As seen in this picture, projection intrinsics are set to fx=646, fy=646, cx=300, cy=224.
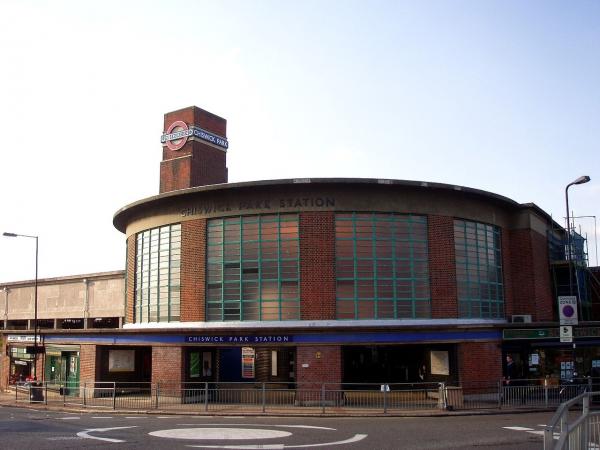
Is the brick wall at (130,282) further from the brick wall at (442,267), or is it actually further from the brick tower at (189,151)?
the brick wall at (442,267)

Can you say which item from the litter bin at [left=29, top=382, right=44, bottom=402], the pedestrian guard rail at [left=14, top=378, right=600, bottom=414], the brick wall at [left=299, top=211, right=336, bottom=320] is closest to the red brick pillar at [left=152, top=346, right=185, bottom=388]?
the pedestrian guard rail at [left=14, top=378, right=600, bottom=414]

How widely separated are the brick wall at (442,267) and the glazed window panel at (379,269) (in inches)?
14.3

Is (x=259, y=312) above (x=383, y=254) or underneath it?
underneath

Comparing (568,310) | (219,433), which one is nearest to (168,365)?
(219,433)

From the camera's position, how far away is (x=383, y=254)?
107ft

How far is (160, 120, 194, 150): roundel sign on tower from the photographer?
44.8 meters

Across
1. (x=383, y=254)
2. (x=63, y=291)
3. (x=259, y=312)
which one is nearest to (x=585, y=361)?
(x=383, y=254)

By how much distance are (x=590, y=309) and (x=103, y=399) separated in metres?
34.2

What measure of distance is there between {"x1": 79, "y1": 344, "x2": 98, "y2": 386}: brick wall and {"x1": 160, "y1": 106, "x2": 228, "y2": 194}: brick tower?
13008 millimetres

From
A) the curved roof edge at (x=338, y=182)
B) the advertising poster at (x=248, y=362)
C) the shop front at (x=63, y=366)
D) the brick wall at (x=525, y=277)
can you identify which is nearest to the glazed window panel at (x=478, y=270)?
the brick wall at (x=525, y=277)

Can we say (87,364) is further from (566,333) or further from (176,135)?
(566,333)

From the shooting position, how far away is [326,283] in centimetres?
3192

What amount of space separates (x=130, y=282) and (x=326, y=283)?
13.4 meters

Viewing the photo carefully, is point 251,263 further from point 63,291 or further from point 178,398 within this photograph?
point 63,291
